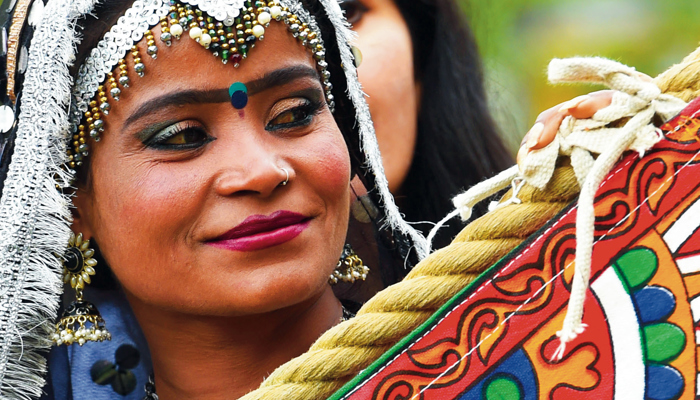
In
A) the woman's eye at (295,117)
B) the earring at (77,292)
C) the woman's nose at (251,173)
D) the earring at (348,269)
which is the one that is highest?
the woman's eye at (295,117)

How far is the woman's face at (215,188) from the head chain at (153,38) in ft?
0.07

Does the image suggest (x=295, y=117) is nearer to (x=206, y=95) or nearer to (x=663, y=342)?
(x=206, y=95)

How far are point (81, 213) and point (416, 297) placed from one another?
93 centimetres

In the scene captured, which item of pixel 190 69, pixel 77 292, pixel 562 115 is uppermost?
pixel 190 69

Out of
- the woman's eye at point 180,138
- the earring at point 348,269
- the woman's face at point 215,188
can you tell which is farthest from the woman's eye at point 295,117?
the earring at point 348,269

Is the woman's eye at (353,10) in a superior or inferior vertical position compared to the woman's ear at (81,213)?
superior

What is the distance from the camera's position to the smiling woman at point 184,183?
1625 mm

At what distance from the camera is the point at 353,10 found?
8.26 ft

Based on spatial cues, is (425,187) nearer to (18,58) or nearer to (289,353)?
→ (289,353)

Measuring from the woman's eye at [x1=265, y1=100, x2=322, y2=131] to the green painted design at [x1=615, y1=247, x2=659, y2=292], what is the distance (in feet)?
2.58

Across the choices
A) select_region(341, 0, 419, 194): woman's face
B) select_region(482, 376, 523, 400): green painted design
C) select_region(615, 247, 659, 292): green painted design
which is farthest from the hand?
select_region(341, 0, 419, 194): woman's face

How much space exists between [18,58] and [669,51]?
3.15 m

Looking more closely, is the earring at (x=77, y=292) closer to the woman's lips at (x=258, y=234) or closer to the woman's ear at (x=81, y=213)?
the woman's ear at (x=81, y=213)

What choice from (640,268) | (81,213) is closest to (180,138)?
(81,213)
